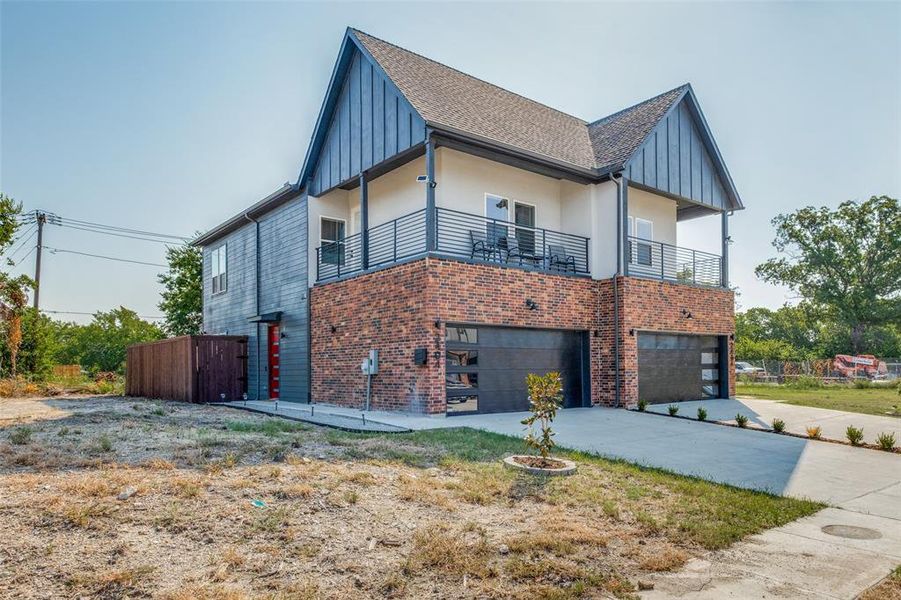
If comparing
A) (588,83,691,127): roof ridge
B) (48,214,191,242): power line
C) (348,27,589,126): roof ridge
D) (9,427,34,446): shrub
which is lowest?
(9,427,34,446): shrub

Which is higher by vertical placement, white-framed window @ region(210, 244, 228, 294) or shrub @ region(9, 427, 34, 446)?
white-framed window @ region(210, 244, 228, 294)

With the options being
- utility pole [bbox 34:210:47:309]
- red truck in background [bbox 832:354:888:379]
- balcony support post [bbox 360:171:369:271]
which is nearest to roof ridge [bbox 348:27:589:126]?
balcony support post [bbox 360:171:369:271]

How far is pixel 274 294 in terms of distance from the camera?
18734 mm

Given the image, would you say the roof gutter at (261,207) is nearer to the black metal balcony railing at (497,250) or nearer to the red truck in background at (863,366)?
the black metal balcony railing at (497,250)

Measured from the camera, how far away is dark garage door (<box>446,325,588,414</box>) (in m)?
12.9

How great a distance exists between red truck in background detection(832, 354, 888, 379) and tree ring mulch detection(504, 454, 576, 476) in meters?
33.0

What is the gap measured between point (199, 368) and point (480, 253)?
9636mm

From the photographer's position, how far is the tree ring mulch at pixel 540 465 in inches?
272

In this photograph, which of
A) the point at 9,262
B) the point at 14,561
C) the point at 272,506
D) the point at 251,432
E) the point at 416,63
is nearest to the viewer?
the point at 14,561

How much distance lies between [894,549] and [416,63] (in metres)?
15.3

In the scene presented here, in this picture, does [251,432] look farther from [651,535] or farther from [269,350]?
[269,350]

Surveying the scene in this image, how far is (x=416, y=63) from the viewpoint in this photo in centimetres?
1658

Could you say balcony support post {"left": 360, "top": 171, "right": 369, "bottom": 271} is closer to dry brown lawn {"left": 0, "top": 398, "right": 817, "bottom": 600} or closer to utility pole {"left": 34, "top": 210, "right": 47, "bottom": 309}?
dry brown lawn {"left": 0, "top": 398, "right": 817, "bottom": 600}

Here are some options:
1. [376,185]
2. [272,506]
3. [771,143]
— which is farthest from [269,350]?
[771,143]
